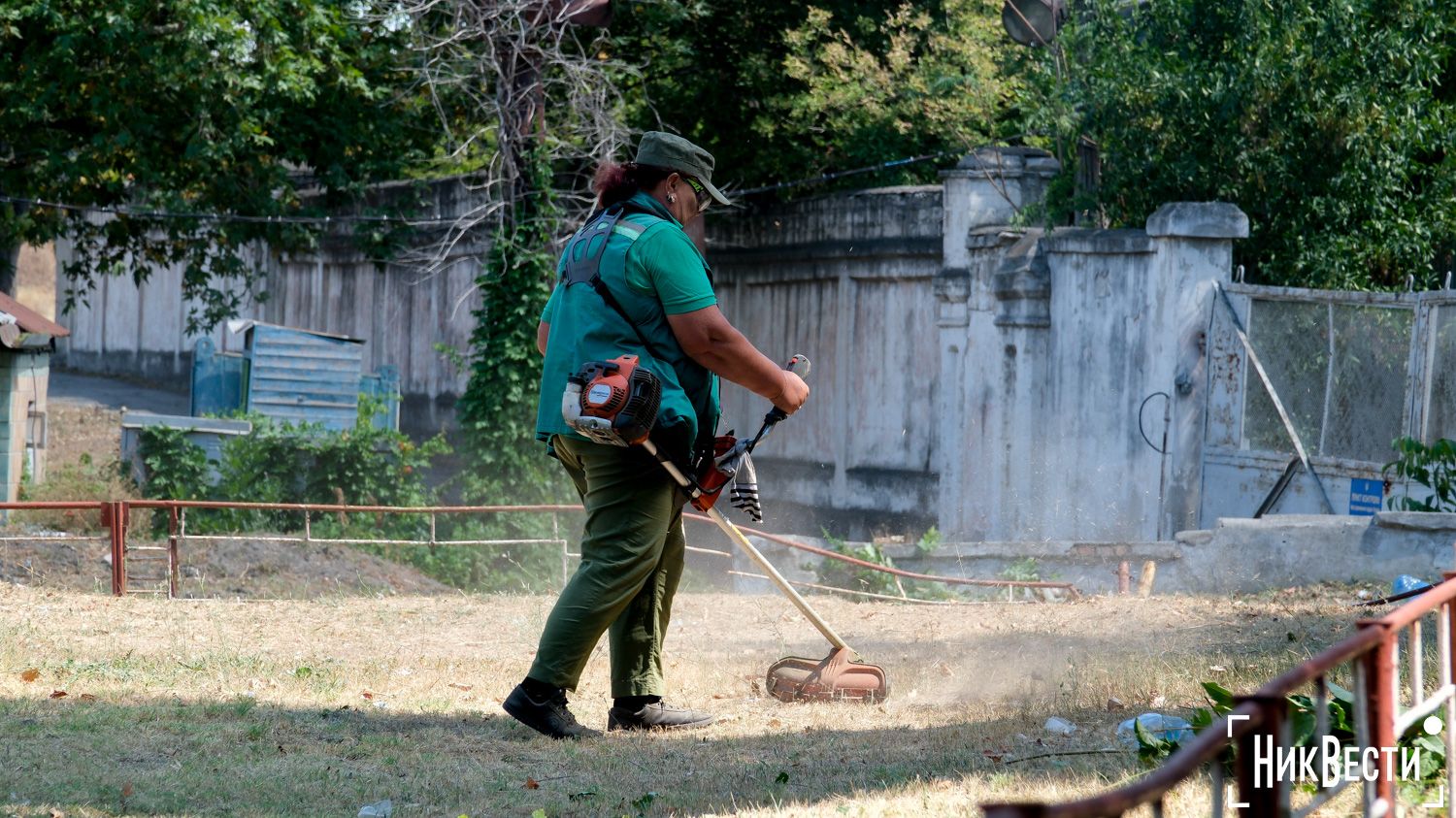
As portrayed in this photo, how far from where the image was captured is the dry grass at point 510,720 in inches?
180

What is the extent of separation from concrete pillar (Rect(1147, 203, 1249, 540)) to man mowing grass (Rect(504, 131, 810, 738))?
20.6 feet

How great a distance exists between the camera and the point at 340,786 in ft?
15.3

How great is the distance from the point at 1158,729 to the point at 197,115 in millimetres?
11582

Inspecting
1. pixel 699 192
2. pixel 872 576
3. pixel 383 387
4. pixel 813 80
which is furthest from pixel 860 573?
pixel 383 387

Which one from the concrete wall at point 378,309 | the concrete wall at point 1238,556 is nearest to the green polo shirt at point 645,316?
the concrete wall at point 1238,556

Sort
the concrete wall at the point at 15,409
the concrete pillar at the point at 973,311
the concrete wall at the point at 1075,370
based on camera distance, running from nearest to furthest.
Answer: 1. the concrete wall at the point at 1075,370
2. the concrete pillar at the point at 973,311
3. the concrete wall at the point at 15,409

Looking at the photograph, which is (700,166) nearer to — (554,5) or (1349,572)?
(1349,572)

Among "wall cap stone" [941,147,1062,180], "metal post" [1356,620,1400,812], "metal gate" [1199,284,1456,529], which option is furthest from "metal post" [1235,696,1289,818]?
"wall cap stone" [941,147,1062,180]

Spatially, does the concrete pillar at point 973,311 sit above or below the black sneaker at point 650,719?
above

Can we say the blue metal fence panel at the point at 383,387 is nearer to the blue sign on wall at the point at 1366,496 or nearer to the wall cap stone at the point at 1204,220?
the wall cap stone at the point at 1204,220

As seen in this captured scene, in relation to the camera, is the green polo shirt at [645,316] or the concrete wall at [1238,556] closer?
the green polo shirt at [645,316]

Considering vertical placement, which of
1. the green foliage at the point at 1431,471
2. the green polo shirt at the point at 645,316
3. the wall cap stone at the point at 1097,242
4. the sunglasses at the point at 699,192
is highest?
the wall cap stone at the point at 1097,242

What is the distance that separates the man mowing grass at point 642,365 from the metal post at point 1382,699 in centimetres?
235

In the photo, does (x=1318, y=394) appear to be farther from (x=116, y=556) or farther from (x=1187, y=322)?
(x=116, y=556)
